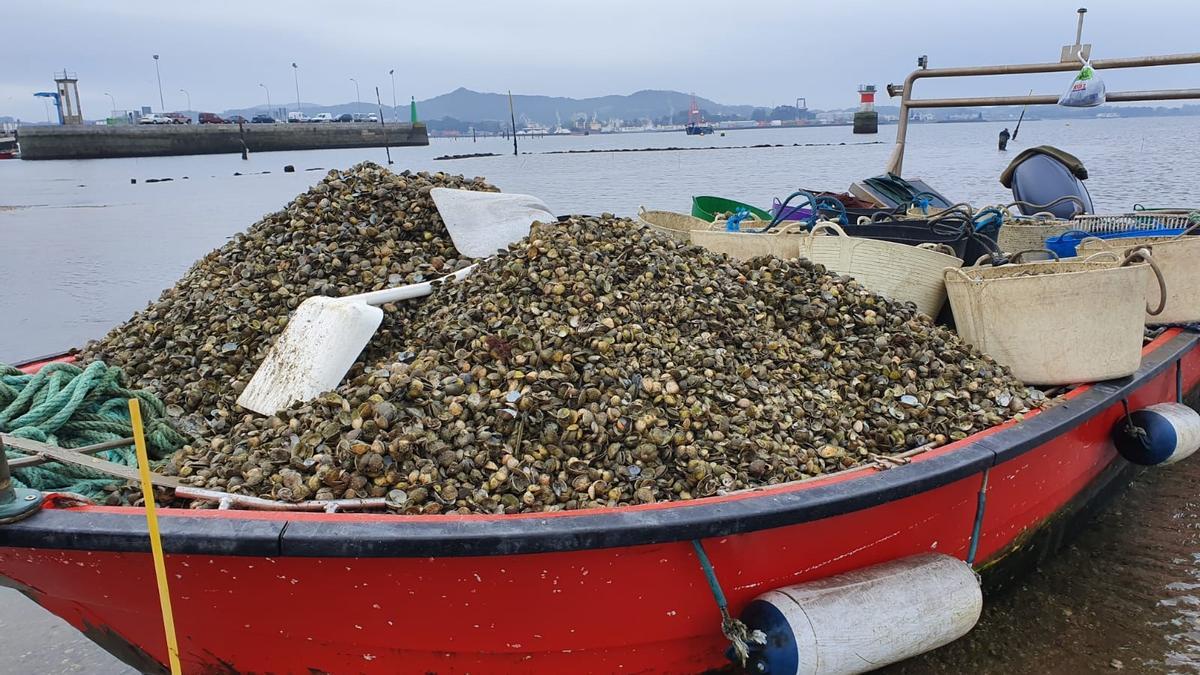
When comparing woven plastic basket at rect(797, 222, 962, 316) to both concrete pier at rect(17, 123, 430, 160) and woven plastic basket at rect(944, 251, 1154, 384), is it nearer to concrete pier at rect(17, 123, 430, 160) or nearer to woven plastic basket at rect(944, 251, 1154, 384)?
woven plastic basket at rect(944, 251, 1154, 384)

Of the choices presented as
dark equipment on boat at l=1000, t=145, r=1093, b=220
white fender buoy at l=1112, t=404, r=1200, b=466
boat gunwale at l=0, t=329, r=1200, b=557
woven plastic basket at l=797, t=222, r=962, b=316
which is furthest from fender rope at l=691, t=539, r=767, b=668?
dark equipment on boat at l=1000, t=145, r=1093, b=220

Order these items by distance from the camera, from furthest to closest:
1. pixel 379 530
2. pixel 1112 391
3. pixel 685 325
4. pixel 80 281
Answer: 1. pixel 80 281
2. pixel 1112 391
3. pixel 685 325
4. pixel 379 530

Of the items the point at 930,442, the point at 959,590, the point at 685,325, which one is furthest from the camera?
the point at 685,325

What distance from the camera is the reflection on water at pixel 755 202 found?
10.7 feet

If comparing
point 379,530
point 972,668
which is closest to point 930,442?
point 972,668

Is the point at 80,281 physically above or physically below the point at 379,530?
below

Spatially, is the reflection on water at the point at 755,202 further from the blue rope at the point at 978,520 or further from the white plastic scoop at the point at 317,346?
the white plastic scoop at the point at 317,346

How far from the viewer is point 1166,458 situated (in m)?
3.76

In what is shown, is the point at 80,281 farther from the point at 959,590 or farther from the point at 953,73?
the point at 959,590

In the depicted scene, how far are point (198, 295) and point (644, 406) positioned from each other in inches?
91.0

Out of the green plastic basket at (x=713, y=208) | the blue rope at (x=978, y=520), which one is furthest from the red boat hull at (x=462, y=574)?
the green plastic basket at (x=713, y=208)

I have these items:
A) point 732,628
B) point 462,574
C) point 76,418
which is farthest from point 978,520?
point 76,418

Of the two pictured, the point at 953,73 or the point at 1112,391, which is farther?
the point at 953,73

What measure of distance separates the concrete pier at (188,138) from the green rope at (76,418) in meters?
59.0
